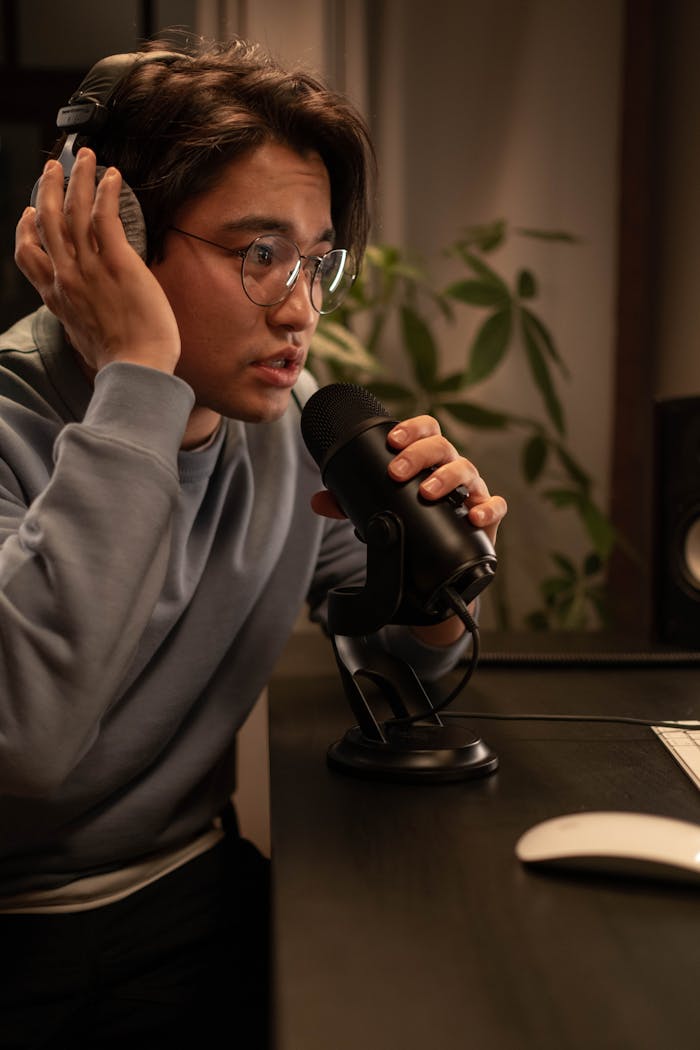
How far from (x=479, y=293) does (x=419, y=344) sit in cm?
16

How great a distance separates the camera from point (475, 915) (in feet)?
1.88

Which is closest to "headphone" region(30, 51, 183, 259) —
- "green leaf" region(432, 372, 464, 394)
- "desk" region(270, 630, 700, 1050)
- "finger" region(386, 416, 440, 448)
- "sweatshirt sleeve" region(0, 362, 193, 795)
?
"sweatshirt sleeve" region(0, 362, 193, 795)

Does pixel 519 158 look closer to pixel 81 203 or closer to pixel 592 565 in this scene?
pixel 592 565

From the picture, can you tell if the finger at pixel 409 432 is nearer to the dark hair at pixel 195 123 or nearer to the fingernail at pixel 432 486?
the fingernail at pixel 432 486

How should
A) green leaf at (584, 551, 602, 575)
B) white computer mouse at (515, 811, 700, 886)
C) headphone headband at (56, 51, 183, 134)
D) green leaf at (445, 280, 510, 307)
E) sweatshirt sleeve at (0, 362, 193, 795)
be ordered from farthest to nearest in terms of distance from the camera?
green leaf at (584, 551, 602, 575) → green leaf at (445, 280, 510, 307) → headphone headband at (56, 51, 183, 134) → sweatshirt sleeve at (0, 362, 193, 795) → white computer mouse at (515, 811, 700, 886)

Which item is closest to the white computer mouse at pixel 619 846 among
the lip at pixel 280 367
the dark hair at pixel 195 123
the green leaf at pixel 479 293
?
the lip at pixel 280 367

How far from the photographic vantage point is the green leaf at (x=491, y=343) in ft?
6.75

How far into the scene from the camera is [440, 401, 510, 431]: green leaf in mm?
2143

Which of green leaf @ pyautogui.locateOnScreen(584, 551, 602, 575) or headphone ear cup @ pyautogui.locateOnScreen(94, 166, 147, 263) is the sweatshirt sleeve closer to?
headphone ear cup @ pyautogui.locateOnScreen(94, 166, 147, 263)

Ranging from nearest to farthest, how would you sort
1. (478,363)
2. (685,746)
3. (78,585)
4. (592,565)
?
(78,585), (685,746), (478,363), (592,565)

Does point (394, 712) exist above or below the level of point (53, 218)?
below

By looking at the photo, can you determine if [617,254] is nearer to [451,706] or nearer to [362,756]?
[451,706]

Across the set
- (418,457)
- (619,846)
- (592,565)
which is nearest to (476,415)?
(592,565)

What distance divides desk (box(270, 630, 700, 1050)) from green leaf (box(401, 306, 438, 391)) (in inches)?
51.1
